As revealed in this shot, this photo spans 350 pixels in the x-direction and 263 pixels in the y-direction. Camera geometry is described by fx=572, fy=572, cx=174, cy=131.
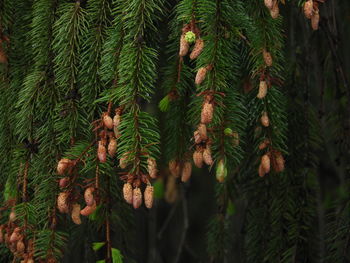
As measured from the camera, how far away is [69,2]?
1.18 metres

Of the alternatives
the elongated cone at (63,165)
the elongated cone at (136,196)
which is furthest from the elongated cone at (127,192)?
the elongated cone at (63,165)

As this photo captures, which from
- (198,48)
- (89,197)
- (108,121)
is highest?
(198,48)

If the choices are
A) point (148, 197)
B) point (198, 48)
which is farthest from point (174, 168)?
point (198, 48)

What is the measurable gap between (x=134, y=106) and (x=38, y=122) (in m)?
0.26

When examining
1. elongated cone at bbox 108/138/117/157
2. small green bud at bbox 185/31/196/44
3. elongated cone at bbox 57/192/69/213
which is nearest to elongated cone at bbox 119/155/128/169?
elongated cone at bbox 108/138/117/157

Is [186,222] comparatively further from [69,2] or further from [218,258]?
[69,2]

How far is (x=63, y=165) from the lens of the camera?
3.18 ft

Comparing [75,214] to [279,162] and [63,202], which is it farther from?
[279,162]

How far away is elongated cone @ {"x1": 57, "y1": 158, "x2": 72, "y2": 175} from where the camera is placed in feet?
3.17

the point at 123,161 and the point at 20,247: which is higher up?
Answer: the point at 123,161

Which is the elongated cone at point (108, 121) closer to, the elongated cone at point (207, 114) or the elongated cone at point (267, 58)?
the elongated cone at point (207, 114)

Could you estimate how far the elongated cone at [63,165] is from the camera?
0.97 m

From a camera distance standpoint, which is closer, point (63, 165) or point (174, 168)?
point (63, 165)

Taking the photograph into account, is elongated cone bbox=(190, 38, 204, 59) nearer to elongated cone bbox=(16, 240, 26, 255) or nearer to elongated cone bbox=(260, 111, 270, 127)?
elongated cone bbox=(260, 111, 270, 127)
